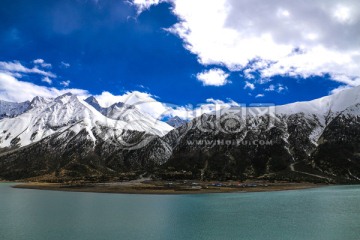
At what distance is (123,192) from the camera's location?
195750 millimetres

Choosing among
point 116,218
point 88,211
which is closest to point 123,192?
→ point 88,211

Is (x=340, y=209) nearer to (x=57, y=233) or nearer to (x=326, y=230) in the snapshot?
(x=326, y=230)

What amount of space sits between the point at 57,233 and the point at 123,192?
387 feet

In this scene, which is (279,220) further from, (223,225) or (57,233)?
(57,233)

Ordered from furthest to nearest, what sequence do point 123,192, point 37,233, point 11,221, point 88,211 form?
point 123,192 < point 88,211 < point 11,221 < point 37,233

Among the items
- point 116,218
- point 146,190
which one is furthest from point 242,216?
point 146,190

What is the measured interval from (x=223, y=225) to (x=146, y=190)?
118m

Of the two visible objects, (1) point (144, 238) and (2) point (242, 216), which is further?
(2) point (242, 216)

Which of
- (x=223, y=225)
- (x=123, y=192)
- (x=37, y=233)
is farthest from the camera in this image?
(x=123, y=192)

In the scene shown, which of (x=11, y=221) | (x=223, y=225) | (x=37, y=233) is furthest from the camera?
(x=11, y=221)

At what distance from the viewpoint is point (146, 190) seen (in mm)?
199625

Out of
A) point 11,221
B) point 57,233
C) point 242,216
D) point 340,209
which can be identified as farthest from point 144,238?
point 340,209

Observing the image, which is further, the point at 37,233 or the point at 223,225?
the point at 223,225

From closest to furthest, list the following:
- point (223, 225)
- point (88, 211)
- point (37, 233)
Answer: point (37, 233) < point (223, 225) < point (88, 211)
